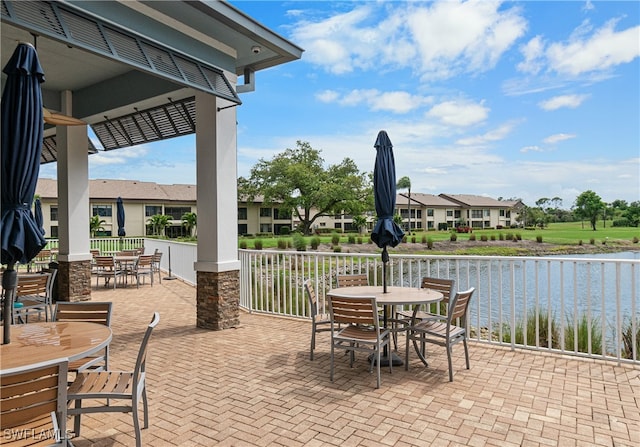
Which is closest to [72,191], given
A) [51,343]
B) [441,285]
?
[51,343]

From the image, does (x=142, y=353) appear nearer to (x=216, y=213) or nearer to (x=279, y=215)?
(x=216, y=213)

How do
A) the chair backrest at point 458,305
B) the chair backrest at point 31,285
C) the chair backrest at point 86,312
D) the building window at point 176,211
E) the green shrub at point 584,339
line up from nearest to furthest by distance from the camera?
the chair backrest at point 86,312
the chair backrest at point 458,305
the green shrub at point 584,339
the chair backrest at point 31,285
the building window at point 176,211

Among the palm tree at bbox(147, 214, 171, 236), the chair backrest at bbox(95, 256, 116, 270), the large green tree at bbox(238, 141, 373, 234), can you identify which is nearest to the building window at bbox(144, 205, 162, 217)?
the palm tree at bbox(147, 214, 171, 236)

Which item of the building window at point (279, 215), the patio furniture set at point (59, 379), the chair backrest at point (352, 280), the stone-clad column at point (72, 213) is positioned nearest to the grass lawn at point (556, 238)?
the building window at point (279, 215)

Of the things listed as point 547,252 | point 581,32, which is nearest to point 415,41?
point 581,32

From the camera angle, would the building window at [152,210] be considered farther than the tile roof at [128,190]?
Yes

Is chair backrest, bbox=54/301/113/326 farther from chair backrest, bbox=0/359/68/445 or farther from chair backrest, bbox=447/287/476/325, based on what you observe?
chair backrest, bbox=447/287/476/325

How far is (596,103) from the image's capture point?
28.6m

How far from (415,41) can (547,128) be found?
49.3m

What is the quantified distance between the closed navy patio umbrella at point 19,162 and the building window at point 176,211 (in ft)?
126

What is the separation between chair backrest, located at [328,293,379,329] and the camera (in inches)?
145

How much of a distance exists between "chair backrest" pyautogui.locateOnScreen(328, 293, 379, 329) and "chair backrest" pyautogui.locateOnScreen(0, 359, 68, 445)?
93.8 inches

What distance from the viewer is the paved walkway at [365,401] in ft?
9.21

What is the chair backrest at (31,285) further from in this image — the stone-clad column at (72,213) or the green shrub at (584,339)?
the green shrub at (584,339)
